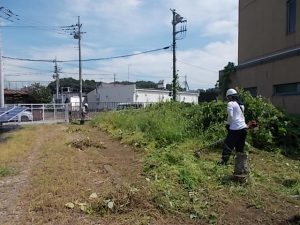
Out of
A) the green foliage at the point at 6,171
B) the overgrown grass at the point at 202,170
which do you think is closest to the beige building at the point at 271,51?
the overgrown grass at the point at 202,170

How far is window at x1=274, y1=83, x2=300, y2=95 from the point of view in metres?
16.7

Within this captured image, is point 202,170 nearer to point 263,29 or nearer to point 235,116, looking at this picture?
point 235,116

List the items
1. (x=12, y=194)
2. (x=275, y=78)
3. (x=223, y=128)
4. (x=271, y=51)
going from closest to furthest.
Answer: (x=12, y=194) → (x=223, y=128) → (x=275, y=78) → (x=271, y=51)

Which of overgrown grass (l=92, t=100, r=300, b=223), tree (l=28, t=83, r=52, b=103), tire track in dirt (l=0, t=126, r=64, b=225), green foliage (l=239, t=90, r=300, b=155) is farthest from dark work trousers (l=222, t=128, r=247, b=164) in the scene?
→ tree (l=28, t=83, r=52, b=103)

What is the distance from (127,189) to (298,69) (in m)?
12.0

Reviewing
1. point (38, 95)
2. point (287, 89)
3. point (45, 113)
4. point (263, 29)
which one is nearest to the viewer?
point (287, 89)

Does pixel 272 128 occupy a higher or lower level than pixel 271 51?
lower

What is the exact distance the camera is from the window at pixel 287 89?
16672 millimetres

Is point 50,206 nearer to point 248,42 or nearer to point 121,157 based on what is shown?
point 121,157

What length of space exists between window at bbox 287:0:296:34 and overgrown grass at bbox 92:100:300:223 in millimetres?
6301

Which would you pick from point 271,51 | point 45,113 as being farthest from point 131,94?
point 271,51

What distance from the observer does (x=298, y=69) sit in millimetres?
16297

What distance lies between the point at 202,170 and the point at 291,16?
12.2 metres

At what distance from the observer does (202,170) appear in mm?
Result: 8273
